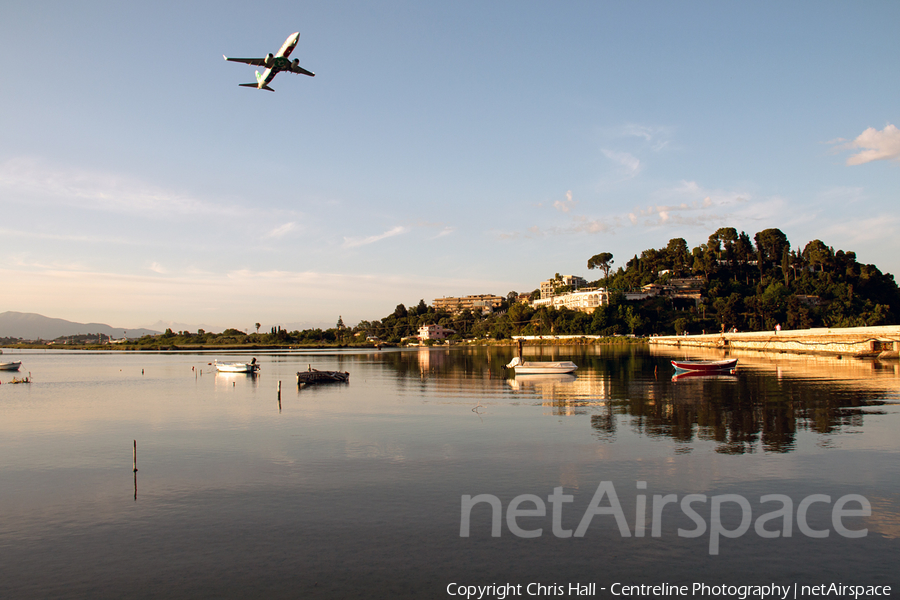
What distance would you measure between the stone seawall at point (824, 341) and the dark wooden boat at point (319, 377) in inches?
2707

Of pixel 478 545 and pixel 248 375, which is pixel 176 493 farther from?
pixel 248 375

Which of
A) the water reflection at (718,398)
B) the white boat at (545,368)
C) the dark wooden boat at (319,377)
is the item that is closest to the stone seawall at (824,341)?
the water reflection at (718,398)

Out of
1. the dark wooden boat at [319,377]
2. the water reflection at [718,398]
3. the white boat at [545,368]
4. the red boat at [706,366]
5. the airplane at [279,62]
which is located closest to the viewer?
the water reflection at [718,398]

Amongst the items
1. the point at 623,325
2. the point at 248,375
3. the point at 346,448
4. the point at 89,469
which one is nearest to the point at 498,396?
the point at 346,448

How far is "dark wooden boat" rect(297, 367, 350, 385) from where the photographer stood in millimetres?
60456

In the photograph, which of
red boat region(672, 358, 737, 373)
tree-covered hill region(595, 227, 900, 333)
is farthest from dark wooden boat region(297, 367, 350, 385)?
tree-covered hill region(595, 227, 900, 333)

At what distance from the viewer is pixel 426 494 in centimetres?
1811

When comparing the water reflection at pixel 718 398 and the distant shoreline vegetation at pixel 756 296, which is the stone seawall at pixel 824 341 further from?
the distant shoreline vegetation at pixel 756 296

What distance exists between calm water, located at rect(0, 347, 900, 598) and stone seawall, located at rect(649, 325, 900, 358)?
4341 centimetres

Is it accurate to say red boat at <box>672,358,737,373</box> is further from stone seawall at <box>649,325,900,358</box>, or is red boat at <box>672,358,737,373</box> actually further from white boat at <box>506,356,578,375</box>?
stone seawall at <box>649,325,900,358</box>

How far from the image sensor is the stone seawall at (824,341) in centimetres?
7269

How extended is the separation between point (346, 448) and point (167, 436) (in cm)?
1187

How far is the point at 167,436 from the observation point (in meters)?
30.8

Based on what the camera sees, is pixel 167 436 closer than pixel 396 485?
No
